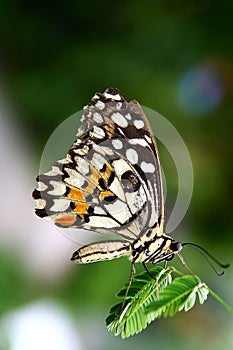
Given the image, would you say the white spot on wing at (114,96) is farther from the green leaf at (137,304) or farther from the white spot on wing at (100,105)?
the green leaf at (137,304)

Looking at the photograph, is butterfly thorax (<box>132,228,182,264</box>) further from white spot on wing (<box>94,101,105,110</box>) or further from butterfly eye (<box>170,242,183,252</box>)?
white spot on wing (<box>94,101,105,110</box>)

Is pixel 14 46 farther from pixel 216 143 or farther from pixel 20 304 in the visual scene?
pixel 20 304

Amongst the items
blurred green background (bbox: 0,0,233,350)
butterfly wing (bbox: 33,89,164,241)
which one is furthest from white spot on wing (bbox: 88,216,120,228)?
blurred green background (bbox: 0,0,233,350)

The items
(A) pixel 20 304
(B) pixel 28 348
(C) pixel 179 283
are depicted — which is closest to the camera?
(C) pixel 179 283

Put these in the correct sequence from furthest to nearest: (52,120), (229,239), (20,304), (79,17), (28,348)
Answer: (79,17), (52,120), (229,239), (20,304), (28,348)

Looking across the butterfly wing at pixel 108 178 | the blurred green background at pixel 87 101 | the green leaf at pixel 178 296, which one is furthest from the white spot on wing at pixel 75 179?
the blurred green background at pixel 87 101

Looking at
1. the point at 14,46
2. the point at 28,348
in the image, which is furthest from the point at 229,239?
the point at 14,46

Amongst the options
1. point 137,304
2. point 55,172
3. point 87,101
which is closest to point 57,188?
point 55,172

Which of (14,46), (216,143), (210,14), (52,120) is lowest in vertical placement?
(216,143)
